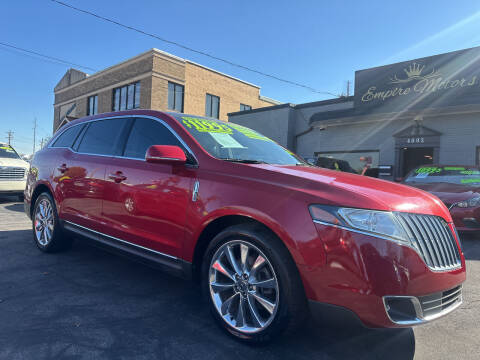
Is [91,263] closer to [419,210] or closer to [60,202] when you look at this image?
[60,202]

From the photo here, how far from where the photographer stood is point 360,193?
6.77 feet

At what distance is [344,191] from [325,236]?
0.32m

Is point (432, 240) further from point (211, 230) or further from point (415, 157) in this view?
point (415, 157)

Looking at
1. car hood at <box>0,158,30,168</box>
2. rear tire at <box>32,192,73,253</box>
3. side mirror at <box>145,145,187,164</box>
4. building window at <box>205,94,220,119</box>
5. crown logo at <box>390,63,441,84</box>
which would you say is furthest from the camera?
building window at <box>205,94,220,119</box>

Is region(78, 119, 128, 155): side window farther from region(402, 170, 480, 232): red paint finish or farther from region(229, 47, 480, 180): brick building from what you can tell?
region(229, 47, 480, 180): brick building

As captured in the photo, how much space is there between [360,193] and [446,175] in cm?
638

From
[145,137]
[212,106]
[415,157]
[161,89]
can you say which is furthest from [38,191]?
[212,106]

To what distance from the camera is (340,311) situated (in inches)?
75.7

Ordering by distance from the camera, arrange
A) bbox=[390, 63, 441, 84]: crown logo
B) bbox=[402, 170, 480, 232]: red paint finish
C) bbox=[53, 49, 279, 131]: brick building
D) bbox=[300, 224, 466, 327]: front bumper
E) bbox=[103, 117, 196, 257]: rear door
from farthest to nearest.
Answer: bbox=[53, 49, 279, 131]: brick building → bbox=[390, 63, 441, 84]: crown logo → bbox=[402, 170, 480, 232]: red paint finish → bbox=[103, 117, 196, 257]: rear door → bbox=[300, 224, 466, 327]: front bumper

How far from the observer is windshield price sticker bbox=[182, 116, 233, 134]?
310 centimetres

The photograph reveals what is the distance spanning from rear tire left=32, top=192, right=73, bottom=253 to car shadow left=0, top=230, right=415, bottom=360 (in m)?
0.68

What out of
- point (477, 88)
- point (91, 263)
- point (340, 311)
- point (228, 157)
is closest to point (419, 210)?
point (340, 311)

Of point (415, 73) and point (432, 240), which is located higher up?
point (415, 73)

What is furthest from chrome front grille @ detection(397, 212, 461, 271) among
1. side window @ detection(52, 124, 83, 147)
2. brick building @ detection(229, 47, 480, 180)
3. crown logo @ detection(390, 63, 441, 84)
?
crown logo @ detection(390, 63, 441, 84)
